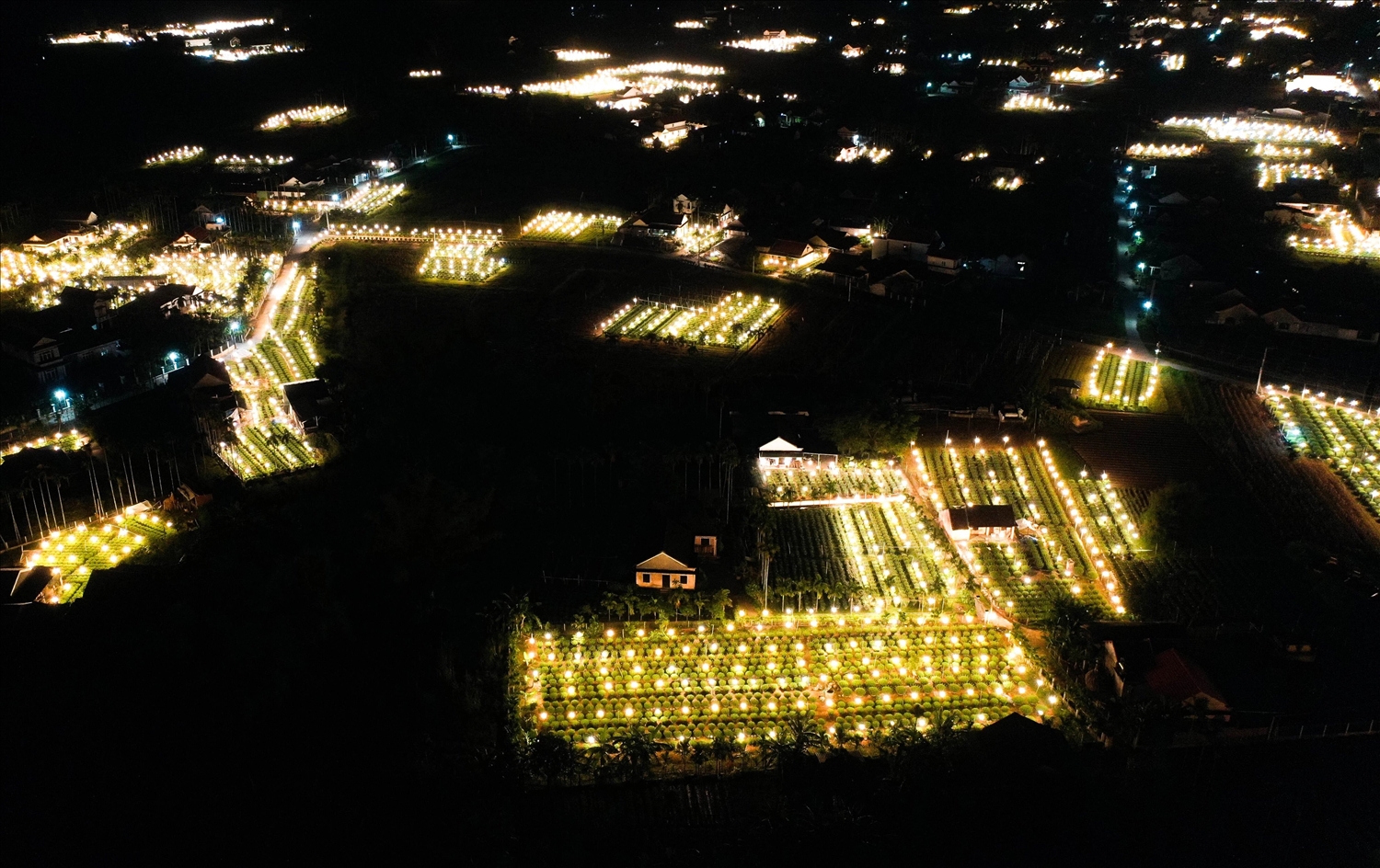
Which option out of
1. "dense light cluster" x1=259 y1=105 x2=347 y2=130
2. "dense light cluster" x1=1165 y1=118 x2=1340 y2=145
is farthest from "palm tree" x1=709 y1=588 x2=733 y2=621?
"dense light cluster" x1=259 y1=105 x2=347 y2=130

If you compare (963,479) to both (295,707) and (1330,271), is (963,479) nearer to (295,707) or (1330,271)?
(295,707)

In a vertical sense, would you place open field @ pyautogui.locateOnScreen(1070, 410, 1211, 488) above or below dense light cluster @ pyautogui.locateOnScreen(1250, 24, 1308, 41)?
below

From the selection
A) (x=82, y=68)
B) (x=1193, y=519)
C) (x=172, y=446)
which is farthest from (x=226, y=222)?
(x=1193, y=519)

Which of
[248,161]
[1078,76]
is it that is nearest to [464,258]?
[248,161]

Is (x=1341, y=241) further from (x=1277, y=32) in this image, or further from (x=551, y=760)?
(x=1277, y=32)

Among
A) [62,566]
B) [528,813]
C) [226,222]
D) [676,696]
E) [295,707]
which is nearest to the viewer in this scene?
[528,813]

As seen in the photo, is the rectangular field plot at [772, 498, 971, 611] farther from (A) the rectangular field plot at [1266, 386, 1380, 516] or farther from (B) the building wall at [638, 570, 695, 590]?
(A) the rectangular field plot at [1266, 386, 1380, 516]
